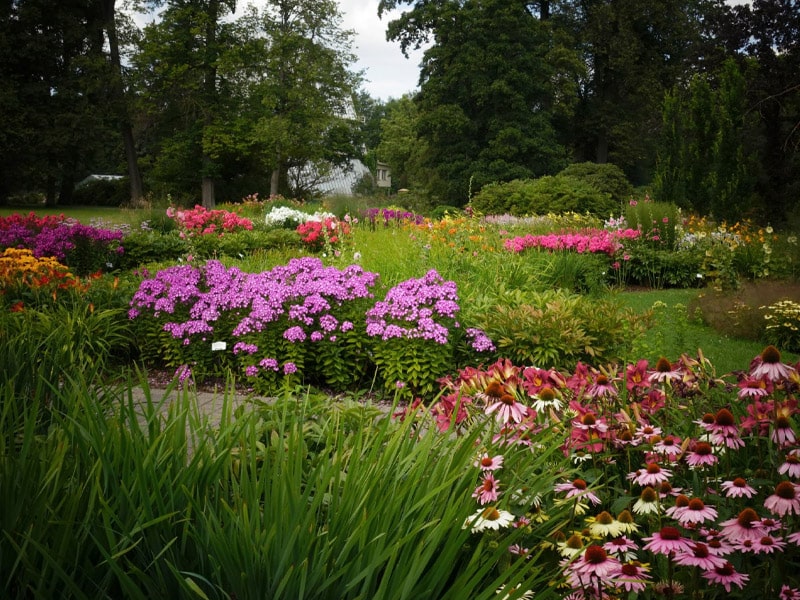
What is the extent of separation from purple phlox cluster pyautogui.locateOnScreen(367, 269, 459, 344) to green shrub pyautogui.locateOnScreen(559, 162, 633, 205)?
16722 millimetres

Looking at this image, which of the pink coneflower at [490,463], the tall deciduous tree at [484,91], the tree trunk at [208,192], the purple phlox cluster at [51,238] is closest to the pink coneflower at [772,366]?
the pink coneflower at [490,463]

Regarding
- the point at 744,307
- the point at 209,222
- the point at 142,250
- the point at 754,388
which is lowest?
the point at 744,307

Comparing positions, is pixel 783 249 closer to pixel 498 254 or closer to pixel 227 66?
pixel 498 254

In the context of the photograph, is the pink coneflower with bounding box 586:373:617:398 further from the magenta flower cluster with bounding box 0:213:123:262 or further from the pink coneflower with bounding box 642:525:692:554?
the magenta flower cluster with bounding box 0:213:123:262

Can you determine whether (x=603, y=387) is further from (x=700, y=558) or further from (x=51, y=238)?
(x=51, y=238)

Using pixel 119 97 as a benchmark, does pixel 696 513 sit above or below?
below

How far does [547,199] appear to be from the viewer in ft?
57.0

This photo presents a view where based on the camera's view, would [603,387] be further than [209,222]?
No

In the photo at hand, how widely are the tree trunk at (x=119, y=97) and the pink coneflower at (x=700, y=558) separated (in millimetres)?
29779

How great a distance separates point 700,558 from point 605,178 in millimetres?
21101

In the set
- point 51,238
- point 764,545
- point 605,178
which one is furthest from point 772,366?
point 605,178

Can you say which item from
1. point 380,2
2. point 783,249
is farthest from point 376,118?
point 783,249

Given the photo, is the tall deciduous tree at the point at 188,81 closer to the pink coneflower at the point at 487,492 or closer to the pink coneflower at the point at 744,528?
the pink coneflower at the point at 487,492

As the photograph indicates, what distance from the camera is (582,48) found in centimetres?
3053
